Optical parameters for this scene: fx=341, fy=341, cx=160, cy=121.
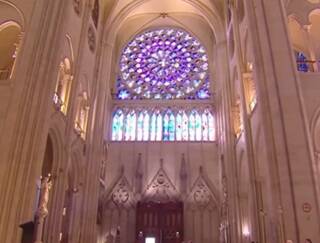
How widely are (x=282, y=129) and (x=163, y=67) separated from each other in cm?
1747

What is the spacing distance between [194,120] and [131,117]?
16.2 ft

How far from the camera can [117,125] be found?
87.8 feet

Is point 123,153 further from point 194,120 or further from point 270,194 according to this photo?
point 270,194

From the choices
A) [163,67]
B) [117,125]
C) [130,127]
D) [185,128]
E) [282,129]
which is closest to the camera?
[282,129]

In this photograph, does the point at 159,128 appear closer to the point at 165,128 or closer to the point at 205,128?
the point at 165,128

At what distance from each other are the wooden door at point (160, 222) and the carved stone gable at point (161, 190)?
55 centimetres

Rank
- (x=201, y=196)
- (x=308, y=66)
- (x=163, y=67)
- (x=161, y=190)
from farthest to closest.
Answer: (x=163, y=67) < (x=161, y=190) < (x=201, y=196) < (x=308, y=66)

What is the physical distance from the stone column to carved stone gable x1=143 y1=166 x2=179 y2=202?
1233 cm

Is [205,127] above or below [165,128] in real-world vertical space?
above

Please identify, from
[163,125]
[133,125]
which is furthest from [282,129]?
[133,125]

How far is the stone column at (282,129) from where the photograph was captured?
36.2ft

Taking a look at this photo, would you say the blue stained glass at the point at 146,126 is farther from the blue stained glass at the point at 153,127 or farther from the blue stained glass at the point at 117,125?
the blue stained glass at the point at 117,125

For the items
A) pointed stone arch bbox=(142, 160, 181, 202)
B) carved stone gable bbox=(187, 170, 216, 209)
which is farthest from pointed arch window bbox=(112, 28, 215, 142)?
carved stone gable bbox=(187, 170, 216, 209)

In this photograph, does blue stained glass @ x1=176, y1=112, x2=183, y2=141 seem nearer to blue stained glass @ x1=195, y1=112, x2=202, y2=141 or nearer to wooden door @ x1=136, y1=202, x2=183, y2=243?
blue stained glass @ x1=195, y1=112, x2=202, y2=141
